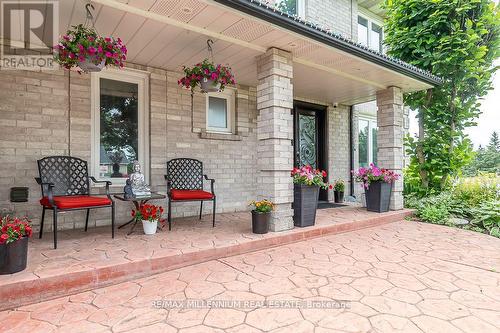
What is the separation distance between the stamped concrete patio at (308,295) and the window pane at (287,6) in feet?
16.4

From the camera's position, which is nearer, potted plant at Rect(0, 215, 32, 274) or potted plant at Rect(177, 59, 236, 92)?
potted plant at Rect(0, 215, 32, 274)

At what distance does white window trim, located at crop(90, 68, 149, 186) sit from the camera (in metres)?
4.12

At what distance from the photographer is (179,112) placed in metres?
4.81

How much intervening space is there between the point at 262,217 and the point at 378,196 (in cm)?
281

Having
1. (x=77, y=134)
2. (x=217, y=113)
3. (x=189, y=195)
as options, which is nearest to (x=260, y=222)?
(x=189, y=195)

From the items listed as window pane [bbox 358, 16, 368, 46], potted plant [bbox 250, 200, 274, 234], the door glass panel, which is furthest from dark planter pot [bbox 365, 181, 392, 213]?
window pane [bbox 358, 16, 368, 46]

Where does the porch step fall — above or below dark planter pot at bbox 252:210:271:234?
below

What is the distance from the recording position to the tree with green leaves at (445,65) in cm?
568

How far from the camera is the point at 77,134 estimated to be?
395cm

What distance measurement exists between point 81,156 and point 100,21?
181cm

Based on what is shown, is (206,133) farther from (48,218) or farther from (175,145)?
(48,218)

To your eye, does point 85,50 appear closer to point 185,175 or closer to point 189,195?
point 189,195

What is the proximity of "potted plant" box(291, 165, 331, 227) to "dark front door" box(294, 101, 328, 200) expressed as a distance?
2542mm

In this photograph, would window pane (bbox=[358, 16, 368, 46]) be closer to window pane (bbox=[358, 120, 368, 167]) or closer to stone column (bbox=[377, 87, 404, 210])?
window pane (bbox=[358, 120, 368, 167])
